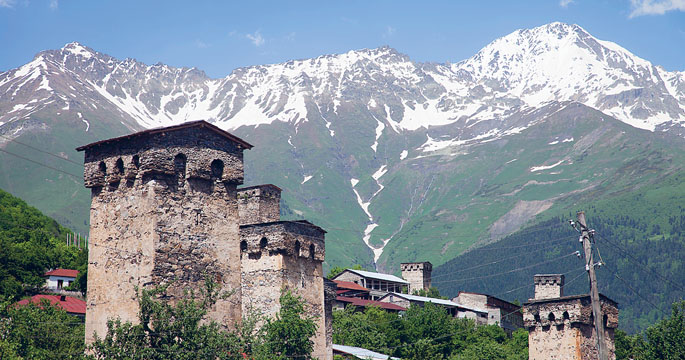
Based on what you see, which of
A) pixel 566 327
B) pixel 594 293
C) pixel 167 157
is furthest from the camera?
pixel 566 327

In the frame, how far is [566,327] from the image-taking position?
65875 mm

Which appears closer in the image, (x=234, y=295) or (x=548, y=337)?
(x=234, y=295)

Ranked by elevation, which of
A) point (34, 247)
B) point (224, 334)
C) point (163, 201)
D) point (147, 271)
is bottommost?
point (224, 334)

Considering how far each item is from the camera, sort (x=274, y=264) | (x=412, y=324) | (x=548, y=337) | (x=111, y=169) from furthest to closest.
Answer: (x=412, y=324)
(x=548, y=337)
(x=274, y=264)
(x=111, y=169)

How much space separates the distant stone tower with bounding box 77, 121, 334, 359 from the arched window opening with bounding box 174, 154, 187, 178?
0.04m

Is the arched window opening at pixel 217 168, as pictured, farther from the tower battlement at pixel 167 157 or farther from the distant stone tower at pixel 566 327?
the distant stone tower at pixel 566 327

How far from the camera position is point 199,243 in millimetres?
38719

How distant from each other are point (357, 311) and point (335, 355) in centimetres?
4528

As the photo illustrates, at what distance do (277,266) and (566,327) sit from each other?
21.3m

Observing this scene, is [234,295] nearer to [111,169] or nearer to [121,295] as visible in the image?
[121,295]

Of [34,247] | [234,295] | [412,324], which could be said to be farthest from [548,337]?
[34,247]

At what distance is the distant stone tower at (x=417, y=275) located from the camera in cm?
18374

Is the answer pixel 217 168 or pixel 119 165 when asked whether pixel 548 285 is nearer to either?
pixel 217 168

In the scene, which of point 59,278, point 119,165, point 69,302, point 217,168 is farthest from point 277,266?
point 59,278
